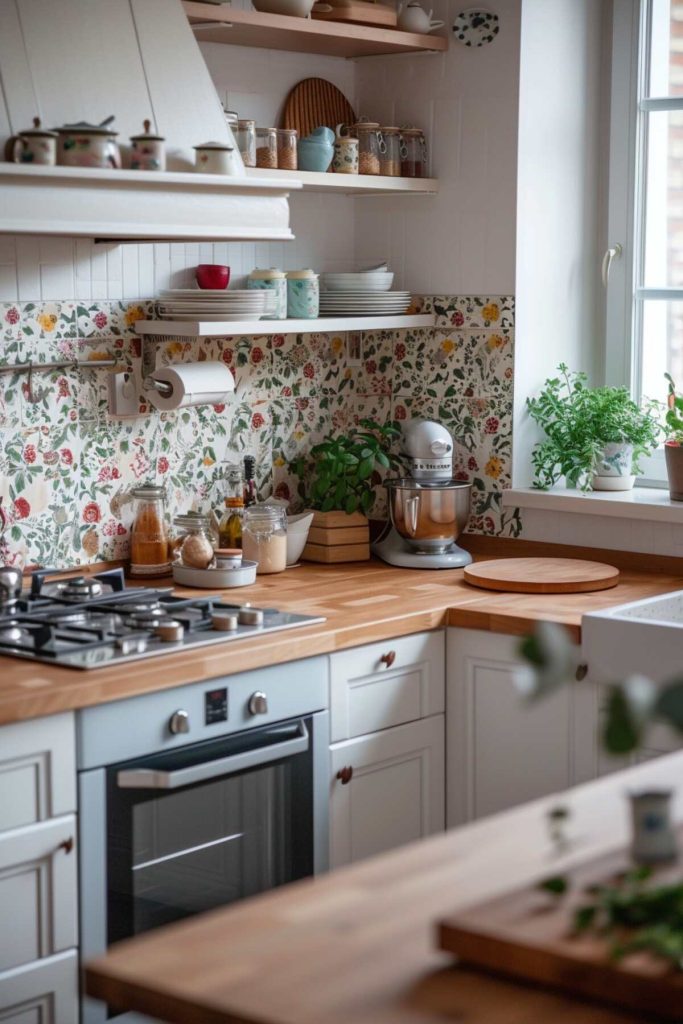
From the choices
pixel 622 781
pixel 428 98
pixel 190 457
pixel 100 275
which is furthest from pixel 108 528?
pixel 622 781

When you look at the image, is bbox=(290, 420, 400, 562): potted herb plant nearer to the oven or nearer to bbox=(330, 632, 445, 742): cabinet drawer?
bbox=(330, 632, 445, 742): cabinet drawer

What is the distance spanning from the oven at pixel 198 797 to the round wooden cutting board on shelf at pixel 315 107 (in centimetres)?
153

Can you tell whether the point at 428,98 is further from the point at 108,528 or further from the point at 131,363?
the point at 108,528

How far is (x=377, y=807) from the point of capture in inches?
123

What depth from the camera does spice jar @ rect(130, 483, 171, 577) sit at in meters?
3.46

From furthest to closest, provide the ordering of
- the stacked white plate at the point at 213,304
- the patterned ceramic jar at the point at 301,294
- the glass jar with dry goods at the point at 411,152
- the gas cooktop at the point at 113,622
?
the glass jar with dry goods at the point at 411,152
the patterned ceramic jar at the point at 301,294
the stacked white plate at the point at 213,304
the gas cooktop at the point at 113,622

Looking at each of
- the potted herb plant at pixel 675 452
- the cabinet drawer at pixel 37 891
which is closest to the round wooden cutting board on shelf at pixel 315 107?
the potted herb plant at pixel 675 452

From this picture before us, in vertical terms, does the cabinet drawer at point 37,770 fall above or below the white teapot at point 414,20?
below

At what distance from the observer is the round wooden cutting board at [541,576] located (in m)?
3.34

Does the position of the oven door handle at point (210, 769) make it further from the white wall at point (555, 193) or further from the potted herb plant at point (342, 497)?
the white wall at point (555, 193)

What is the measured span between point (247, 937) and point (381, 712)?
177cm

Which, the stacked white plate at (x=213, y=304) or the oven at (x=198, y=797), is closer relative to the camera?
the oven at (x=198, y=797)

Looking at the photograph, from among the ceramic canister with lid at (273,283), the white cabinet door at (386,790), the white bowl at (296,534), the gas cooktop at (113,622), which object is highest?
the ceramic canister with lid at (273,283)

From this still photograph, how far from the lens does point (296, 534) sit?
3.64m
